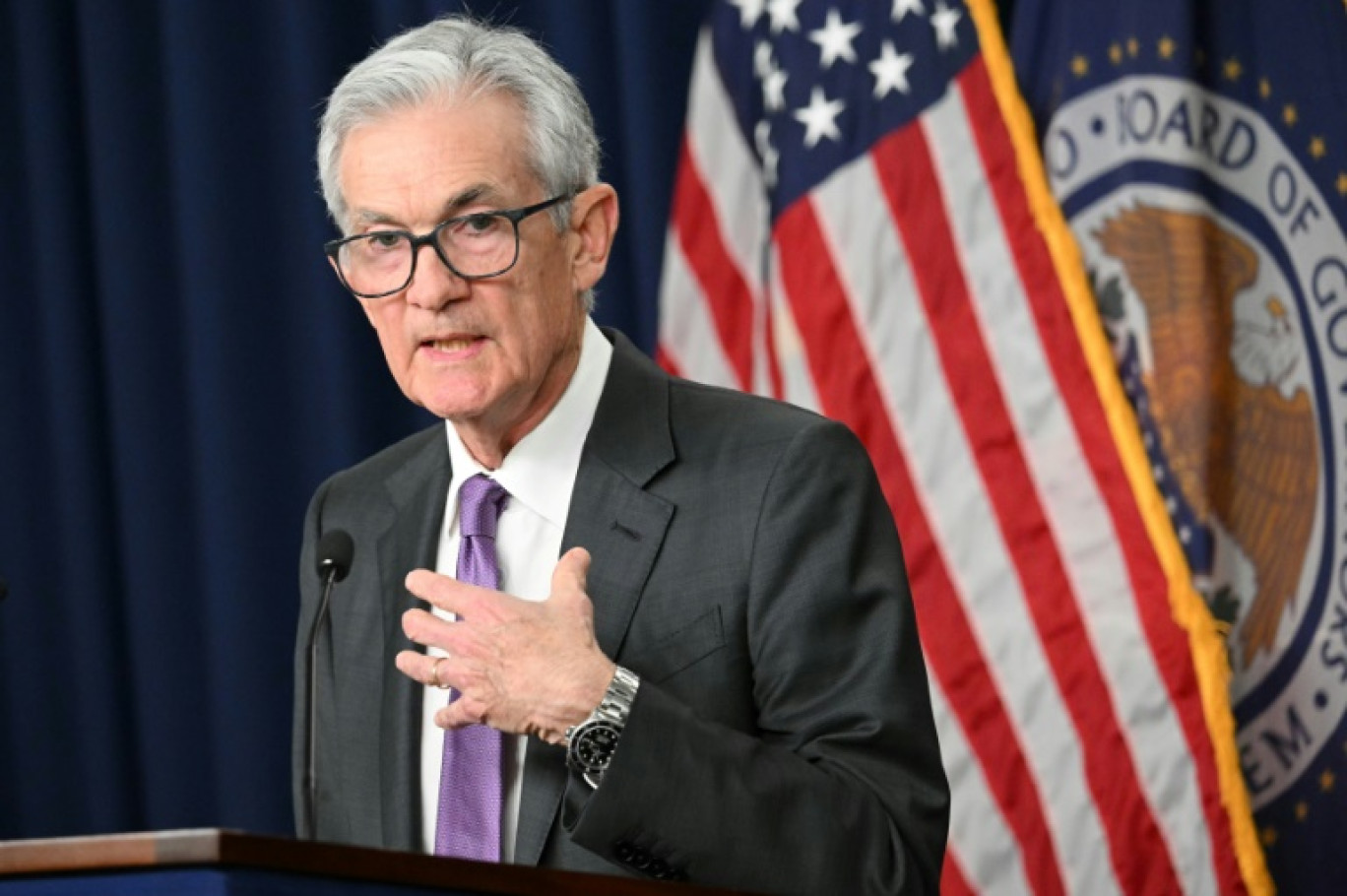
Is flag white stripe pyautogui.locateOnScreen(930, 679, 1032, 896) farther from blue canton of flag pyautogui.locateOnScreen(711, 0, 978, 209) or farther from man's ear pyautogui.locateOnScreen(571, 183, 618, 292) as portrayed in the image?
man's ear pyautogui.locateOnScreen(571, 183, 618, 292)

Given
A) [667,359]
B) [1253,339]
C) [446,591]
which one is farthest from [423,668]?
[1253,339]

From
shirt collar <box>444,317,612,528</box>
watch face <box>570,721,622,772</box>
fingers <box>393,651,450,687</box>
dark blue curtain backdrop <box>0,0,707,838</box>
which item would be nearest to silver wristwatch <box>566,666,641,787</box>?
watch face <box>570,721,622,772</box>

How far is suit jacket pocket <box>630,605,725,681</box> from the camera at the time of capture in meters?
2.03

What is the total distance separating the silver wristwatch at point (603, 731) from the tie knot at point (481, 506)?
447 millimetres

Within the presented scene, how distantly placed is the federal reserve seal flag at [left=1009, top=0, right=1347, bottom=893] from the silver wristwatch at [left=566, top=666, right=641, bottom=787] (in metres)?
1.64

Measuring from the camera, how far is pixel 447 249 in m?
2.11

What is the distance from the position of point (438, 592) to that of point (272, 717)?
7.34 ft

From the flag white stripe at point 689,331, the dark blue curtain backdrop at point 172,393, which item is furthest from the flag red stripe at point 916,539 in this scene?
the dark blue curtain backdrop at point 172,393

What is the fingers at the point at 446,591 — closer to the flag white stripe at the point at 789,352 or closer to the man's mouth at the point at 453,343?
the man's mouth at the point at 453,343

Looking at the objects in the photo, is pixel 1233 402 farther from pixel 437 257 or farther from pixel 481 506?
pixel 437 257

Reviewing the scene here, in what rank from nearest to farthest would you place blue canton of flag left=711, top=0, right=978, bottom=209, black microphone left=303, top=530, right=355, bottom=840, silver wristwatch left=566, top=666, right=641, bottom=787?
silver wristwatch left=566, top=666, right=641, bottom=787 < black microphone left=303, top=530, right=355, bottom=840 < blue canton of flag left=711, top=0, right=978, bottom=209

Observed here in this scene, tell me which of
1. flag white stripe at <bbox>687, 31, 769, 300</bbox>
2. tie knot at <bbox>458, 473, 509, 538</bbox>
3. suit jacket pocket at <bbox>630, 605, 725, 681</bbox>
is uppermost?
flag white stripe at <bbox>687, 31, 769, 300</bbox>

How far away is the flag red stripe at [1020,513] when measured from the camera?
313cm

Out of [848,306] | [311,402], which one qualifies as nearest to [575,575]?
[848,306]
